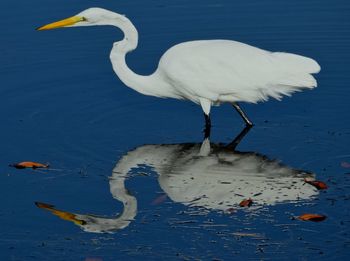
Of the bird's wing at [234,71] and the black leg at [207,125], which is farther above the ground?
the bird's wing at [234,71]

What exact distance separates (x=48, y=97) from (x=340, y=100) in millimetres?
3126

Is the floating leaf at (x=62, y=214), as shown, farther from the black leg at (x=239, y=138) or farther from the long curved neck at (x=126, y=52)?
the long curved neck at (x=126, y=52)

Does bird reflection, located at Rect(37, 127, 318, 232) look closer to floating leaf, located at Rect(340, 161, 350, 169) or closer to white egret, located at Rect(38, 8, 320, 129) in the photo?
floating leaf, located at Rect(340, 161, 350, 169)

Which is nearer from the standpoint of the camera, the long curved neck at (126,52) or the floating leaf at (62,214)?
the floating leaf at (62,214)

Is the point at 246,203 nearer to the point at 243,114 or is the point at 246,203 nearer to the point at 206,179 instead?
the point at 206,179

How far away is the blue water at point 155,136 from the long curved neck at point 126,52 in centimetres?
33

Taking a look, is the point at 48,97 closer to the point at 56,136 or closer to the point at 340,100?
the point at 56,136

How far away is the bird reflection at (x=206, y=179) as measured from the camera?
7.72 m

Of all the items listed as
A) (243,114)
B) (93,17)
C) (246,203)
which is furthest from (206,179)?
(93,17)

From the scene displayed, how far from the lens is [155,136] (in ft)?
30.7

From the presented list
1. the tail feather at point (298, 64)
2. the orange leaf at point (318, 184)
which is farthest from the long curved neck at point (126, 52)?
the orange leaf at point (318, 184)

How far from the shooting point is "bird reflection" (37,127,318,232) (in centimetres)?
772

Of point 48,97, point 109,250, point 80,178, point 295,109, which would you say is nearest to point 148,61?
point 48,97

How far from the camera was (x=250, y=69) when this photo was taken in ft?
30.1
